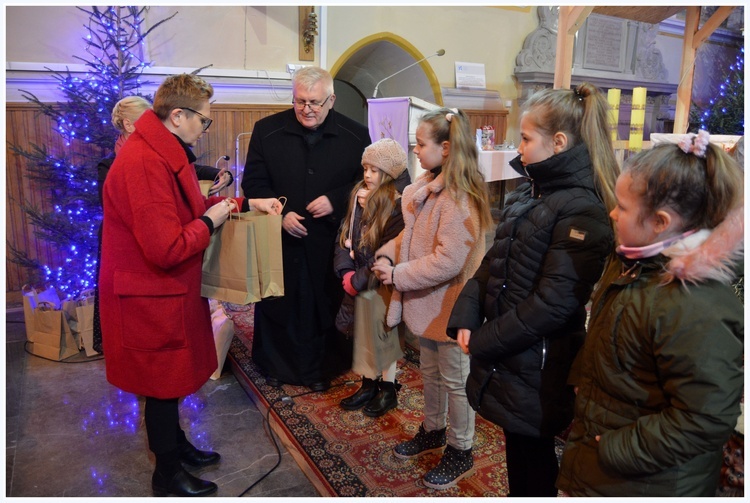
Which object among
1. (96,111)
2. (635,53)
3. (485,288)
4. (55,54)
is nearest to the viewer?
(485,288)

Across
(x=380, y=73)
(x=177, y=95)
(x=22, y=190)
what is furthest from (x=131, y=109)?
(x=380, y=73)

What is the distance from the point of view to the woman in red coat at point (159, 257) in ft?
6.68

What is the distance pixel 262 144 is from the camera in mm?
3225

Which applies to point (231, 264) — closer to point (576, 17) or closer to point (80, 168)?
point (80, 168)

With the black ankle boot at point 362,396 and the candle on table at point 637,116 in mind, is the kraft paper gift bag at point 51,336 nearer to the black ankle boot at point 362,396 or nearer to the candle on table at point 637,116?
the black ankle boot at point 362,396

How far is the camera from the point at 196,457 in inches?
107

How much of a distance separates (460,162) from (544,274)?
72 cm

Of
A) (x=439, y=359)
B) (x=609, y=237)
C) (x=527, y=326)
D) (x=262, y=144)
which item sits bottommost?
(x=439, y=359)

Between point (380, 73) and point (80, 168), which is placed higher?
point (380, 73)

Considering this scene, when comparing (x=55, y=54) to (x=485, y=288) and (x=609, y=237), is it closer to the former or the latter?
(x=485, y=288)

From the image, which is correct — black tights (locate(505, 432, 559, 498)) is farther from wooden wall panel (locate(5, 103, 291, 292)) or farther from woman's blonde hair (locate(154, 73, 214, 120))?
wooden wall panel (locate(5, 103, 291, 292))

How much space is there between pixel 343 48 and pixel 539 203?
5.71 meters

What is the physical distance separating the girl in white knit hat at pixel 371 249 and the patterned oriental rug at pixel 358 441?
122 mm

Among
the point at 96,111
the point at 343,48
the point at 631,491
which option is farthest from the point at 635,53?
the point at 631,491
